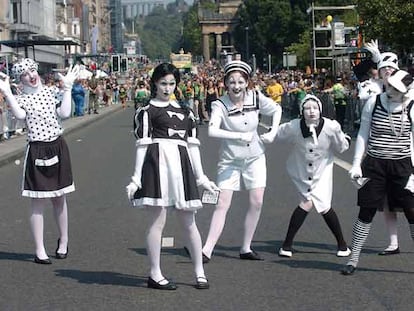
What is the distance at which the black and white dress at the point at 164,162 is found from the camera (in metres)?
7.32

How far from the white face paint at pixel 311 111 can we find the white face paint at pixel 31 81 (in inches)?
99.8

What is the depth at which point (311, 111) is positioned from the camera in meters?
8.76

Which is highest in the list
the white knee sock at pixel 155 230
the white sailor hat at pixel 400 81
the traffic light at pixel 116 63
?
the traffic light at pixel 116 63

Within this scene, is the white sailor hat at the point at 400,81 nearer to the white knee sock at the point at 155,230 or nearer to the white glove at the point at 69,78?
Answer: the white knee sock at the point at 155,230

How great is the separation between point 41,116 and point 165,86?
6.29 ft

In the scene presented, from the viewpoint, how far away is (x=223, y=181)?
8781 millimetres

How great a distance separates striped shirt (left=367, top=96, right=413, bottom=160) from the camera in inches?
307

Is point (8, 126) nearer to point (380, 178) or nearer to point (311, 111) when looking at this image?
point (311, 111)

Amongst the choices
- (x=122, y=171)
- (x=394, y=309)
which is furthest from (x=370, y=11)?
(x=394, y=309)

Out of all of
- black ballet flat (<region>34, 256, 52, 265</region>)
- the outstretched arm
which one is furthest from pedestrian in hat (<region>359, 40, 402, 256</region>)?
the outstretched arm

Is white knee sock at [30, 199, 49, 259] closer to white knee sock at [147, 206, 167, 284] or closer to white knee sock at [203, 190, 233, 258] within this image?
white knee sock at [203, 190, 233, 258]

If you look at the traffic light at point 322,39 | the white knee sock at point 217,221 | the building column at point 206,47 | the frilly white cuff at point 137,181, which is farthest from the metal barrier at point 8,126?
the building column at point 206,47

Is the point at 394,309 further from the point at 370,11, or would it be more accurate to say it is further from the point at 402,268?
the point at 370,11

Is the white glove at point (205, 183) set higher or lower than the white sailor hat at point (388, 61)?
lower
